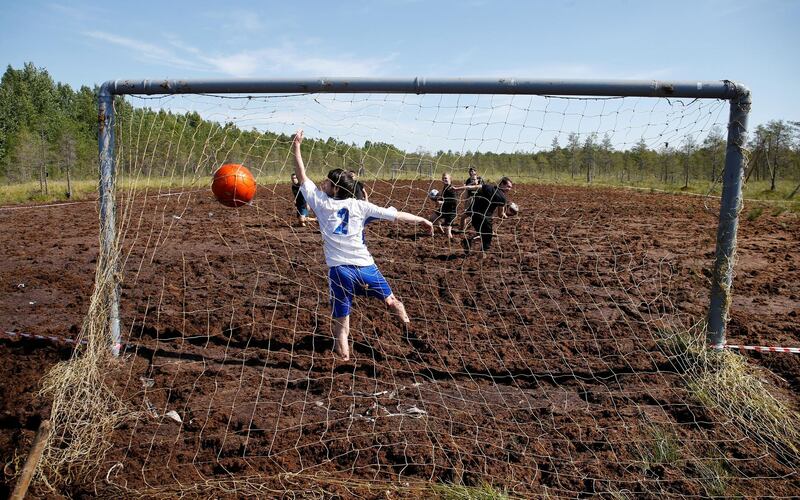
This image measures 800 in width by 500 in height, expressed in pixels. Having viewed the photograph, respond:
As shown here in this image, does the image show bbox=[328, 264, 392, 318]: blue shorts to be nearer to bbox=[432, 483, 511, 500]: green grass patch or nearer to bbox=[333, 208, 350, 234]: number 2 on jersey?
bbox=[333, 208, 350, 234]: number 2 on jersey

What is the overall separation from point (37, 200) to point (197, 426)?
2393cm

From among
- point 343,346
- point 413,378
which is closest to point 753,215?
point 413,378

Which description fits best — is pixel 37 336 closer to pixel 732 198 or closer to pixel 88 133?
pixel 732 198

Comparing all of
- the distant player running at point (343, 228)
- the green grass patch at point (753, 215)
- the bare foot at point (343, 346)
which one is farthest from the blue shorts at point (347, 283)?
the green grass patch at point (753, 215)

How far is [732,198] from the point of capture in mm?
4871

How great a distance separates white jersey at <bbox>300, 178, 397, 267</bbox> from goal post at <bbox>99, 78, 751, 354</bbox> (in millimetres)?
962

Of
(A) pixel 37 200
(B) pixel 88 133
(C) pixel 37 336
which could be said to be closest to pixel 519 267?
(C) pixel 37 336

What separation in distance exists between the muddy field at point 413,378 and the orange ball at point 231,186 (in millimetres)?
806

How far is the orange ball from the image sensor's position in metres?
4.94

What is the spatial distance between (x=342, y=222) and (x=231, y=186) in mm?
1017

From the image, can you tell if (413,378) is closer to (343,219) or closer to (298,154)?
(343,219)

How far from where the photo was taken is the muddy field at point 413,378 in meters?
3.59

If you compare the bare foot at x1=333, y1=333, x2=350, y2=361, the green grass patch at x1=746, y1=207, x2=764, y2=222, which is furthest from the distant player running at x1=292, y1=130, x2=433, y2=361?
the green grass patch at x1=746, y1=207, x2=764, y2=222

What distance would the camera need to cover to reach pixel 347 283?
5117mm
